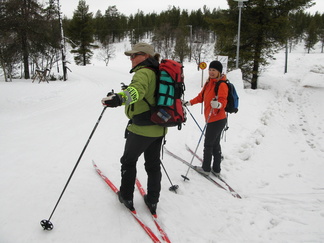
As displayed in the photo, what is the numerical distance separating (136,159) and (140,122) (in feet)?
1.63

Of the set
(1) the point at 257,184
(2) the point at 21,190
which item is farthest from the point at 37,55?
(1) the point at 257,184

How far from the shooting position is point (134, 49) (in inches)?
106

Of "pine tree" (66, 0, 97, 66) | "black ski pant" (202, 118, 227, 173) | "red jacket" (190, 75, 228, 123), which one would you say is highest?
"pine tree" (66, 0, 97, 66)

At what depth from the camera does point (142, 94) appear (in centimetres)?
236

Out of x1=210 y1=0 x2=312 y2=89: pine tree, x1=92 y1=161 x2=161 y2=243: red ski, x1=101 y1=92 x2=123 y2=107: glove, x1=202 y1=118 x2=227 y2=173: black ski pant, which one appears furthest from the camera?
x1=210 y1=0 x2=312 y2=89: pine tree

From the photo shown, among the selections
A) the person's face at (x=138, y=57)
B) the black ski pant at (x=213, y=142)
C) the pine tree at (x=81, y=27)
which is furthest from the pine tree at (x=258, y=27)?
the pine tree at (x=81, y=27)

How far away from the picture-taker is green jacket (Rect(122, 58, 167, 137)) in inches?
90.8

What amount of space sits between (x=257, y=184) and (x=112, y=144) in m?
3.38

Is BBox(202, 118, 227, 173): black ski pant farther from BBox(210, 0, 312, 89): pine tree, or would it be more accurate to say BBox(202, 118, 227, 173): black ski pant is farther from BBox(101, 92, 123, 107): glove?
BBox(210, 0, 312, 89): pine tree

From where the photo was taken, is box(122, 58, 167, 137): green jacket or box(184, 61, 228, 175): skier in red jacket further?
box(184, 61, 228, 175): skier in red jacket

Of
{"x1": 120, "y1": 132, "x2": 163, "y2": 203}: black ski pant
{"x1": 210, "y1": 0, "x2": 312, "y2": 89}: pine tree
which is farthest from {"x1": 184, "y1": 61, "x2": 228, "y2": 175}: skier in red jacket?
{"x1": 210, "y1": 0, "x2": 312, "y2": 89}: pine tree

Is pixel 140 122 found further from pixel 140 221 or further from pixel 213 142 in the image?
pixel 213 142

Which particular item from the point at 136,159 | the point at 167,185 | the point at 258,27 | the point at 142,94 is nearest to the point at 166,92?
the point at 142,94

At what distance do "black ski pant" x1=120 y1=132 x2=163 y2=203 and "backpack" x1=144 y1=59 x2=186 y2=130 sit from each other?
33 cm
